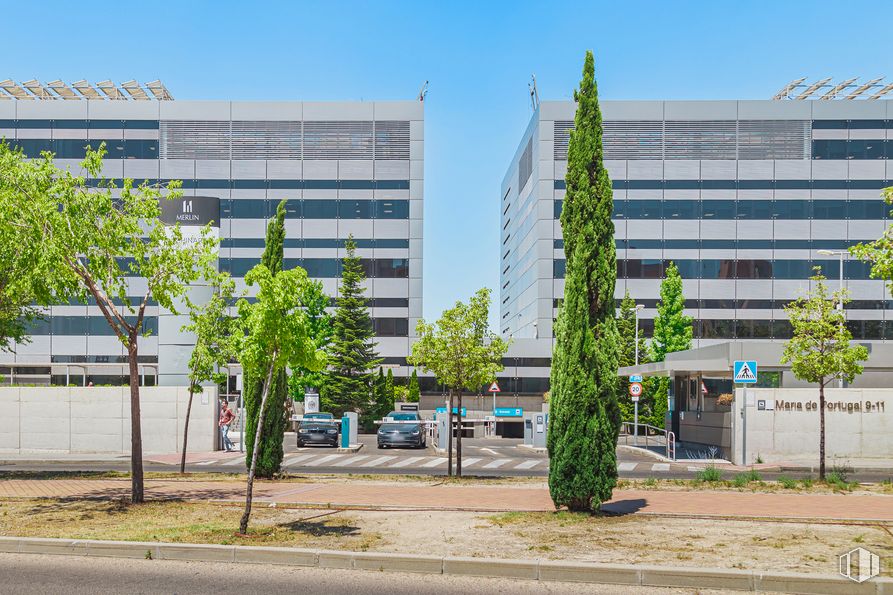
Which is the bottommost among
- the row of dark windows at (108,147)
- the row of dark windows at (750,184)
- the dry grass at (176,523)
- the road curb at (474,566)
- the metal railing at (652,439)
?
the metal railing at (652,439)

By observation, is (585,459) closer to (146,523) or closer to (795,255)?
(146,523)

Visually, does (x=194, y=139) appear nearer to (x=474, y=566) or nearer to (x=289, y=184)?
(x=289, y=184)

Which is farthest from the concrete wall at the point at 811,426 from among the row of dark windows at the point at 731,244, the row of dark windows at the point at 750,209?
the row of dark windows at the point at 750,209

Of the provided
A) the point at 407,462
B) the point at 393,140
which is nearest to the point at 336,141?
the point at 393,140

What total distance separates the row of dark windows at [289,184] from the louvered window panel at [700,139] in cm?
2269

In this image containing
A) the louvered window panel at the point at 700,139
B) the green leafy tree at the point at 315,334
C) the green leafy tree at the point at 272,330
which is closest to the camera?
the green leafy tree at the point at 272,330

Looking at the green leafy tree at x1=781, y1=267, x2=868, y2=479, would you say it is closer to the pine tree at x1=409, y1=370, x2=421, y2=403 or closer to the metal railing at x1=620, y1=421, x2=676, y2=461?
the metal railing at x1=620, y1=421, x2=676, y2=461

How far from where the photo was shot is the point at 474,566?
1028 cm

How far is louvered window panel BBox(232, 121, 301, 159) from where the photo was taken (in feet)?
229

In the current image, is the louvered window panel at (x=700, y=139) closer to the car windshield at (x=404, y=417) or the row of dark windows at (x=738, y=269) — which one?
the row of dark windows at (x=738, y=269)

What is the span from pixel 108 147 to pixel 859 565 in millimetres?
69828

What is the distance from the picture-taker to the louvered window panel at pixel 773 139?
6944 cm

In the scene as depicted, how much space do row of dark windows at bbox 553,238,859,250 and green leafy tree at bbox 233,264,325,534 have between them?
193 ft

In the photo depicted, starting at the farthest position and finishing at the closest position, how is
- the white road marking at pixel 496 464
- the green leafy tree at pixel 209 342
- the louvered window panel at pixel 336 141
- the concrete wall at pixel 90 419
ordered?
the louvered window panel at pixel 336 141, the concrete wall at pixel 90 419, the white road marking at pixel 496 464, the green leafy tree at pixel 209 342
